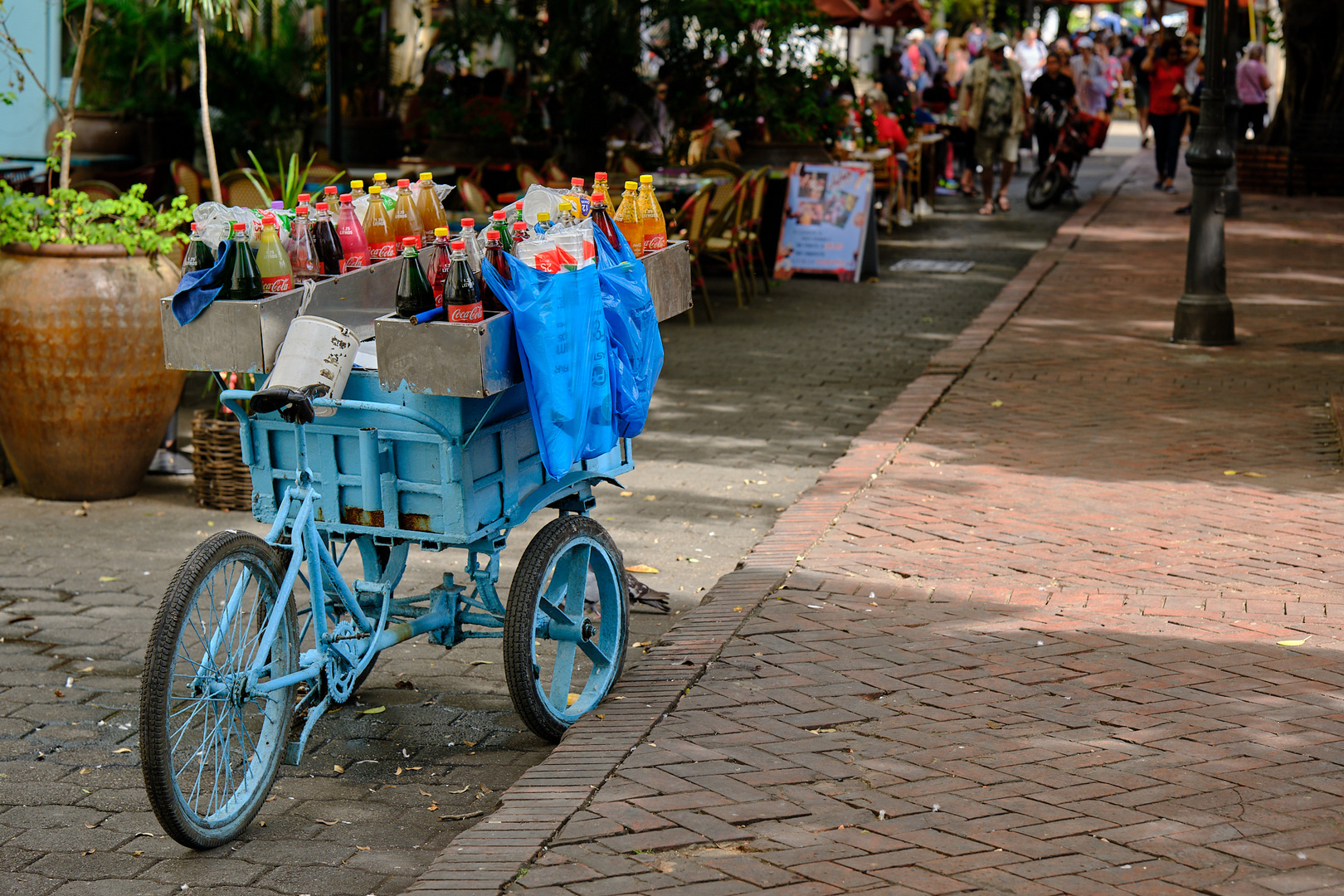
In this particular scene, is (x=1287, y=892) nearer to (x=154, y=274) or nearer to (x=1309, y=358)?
(x=154, y=274)

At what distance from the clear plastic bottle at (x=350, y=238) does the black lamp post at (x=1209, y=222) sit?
22.9 feet

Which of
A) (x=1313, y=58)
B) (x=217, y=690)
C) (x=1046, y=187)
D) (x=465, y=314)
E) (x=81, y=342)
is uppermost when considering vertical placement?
(x=1313, y=58)

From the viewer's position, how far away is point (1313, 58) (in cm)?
1927

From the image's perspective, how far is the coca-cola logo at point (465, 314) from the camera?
12.1 ft

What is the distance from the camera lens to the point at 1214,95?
9844mm

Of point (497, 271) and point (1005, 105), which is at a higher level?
point (1005, 105)

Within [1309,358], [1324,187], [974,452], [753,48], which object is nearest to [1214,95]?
[1309,358]

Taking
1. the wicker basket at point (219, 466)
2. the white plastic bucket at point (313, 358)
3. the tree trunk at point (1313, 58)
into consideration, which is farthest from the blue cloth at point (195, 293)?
the tree trunk at point (1313, 58)

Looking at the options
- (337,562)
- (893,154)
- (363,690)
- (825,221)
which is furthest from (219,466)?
(893,154)

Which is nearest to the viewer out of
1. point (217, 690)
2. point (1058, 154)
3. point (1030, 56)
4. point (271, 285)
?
point (217, 690)

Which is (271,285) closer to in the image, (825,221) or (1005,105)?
(825,221)

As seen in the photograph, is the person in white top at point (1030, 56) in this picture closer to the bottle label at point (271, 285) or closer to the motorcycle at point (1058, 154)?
the motorcycle at point (1058, 154)

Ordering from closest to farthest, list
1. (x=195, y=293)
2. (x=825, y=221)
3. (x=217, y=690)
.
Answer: (x=217, y=690)
(x=195, y=293)
(x=825, y=221)

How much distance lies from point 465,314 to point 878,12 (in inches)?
629
